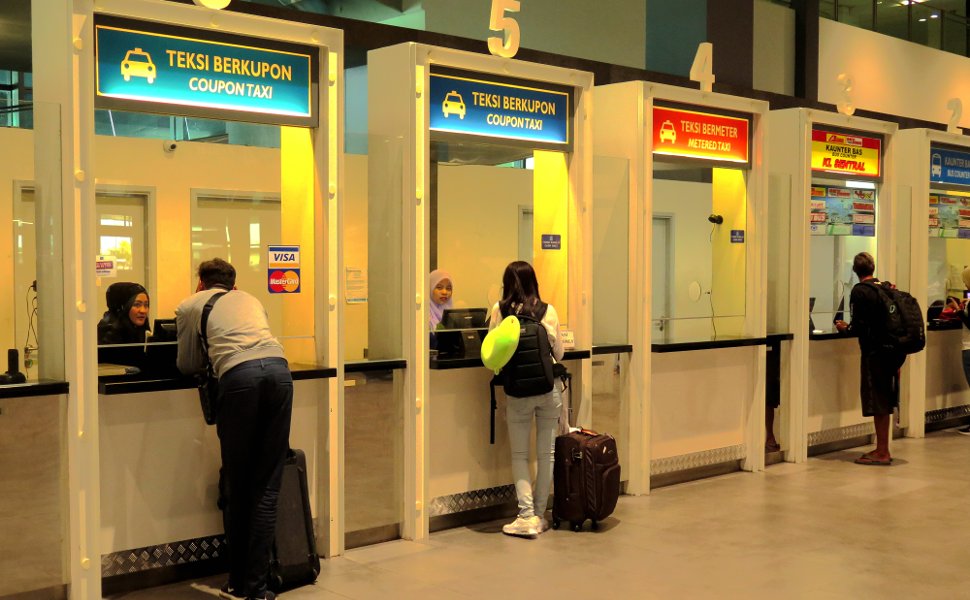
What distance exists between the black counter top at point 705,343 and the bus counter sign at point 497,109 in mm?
1629

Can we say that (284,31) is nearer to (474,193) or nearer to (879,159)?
(474,193)

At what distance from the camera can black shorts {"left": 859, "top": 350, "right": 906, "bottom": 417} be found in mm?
7996

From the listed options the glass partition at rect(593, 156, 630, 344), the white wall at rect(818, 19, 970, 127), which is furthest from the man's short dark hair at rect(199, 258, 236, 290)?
the white wall at rect(818, 19, 970, 127)

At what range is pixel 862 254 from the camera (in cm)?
817

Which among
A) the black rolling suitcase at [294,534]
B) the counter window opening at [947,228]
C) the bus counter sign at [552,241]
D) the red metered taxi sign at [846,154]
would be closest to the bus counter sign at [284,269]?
the black rolling suitcase at [294,534]

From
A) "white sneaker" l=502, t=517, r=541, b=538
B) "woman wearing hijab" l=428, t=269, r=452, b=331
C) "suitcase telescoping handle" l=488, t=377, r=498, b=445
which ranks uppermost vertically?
"woman wearing hijab" l=428, t=269, r=452, b=331

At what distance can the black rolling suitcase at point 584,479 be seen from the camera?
595 centimetres

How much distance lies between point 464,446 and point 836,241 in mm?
4200

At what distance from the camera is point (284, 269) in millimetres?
5328

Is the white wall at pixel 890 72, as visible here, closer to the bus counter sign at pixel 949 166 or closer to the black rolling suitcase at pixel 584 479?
the bus counter sign at pixel 949 166

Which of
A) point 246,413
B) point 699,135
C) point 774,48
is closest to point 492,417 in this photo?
point 246,413

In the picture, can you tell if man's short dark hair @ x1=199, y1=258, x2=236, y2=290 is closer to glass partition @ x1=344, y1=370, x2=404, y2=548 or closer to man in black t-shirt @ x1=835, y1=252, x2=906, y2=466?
glass partition @ x1=344, y1=370, x2=404, y2=548

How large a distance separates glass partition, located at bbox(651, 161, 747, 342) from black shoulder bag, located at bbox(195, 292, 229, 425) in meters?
3.51

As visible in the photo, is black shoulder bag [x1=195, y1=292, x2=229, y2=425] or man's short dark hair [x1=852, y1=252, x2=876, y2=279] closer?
black shoulder bag [x1=195, y1=292, x2=229, y2=425]
